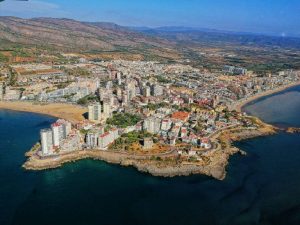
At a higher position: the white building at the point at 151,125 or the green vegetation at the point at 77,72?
the white building at the point at 151,125

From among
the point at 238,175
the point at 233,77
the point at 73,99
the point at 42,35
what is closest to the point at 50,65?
the point at 73,99

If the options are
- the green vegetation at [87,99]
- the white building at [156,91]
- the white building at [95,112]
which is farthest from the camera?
the white building at [156,91]

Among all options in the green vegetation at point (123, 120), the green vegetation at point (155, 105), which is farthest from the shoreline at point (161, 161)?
the green vegetation at point (155, 105)

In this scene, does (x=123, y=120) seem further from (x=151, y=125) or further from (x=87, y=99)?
(x=87, y=99)

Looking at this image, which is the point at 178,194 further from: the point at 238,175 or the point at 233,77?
the point at 233,77

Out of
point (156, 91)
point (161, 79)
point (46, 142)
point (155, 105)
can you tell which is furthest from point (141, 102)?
point (161, 79)

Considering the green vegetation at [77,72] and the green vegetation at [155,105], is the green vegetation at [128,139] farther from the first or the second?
the green vegetation at [77,72]
